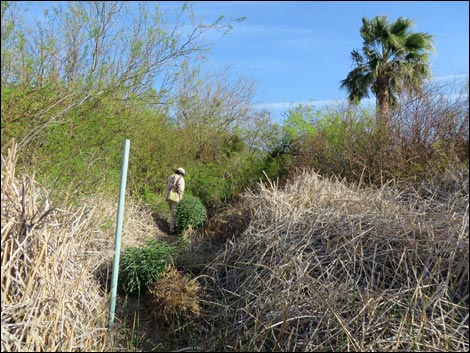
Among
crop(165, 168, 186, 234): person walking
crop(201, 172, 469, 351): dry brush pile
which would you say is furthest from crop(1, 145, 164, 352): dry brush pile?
crop(165, 168, 186, 234): person walking

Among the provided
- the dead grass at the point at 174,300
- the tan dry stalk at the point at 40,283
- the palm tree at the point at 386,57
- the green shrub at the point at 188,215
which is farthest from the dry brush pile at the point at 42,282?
the palm tree at the point at 386,57

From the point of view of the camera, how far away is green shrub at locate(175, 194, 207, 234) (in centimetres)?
1102

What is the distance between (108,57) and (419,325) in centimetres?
642

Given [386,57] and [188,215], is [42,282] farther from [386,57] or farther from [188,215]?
[386,57]

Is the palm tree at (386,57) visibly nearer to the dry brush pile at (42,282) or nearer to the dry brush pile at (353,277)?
the dry brush pile at (353,277)

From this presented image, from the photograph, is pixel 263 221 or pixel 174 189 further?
pixel 174 189

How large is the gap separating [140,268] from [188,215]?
13.7 feet

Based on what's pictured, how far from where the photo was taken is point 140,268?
6.90 m

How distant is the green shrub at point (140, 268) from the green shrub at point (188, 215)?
3.70 m

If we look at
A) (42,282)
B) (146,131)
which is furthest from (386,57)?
(42,282)

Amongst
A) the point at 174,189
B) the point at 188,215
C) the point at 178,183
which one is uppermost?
the point at 178,183

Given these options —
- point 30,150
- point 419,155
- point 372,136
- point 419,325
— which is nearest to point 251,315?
point 419,325

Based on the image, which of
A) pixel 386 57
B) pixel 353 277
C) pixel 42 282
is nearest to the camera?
pixel 42 282

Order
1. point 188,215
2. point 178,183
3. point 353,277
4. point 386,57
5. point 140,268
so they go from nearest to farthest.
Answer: point 353,277 < point 140,268 < point 188,215 < point 178,183 < point 386,57
